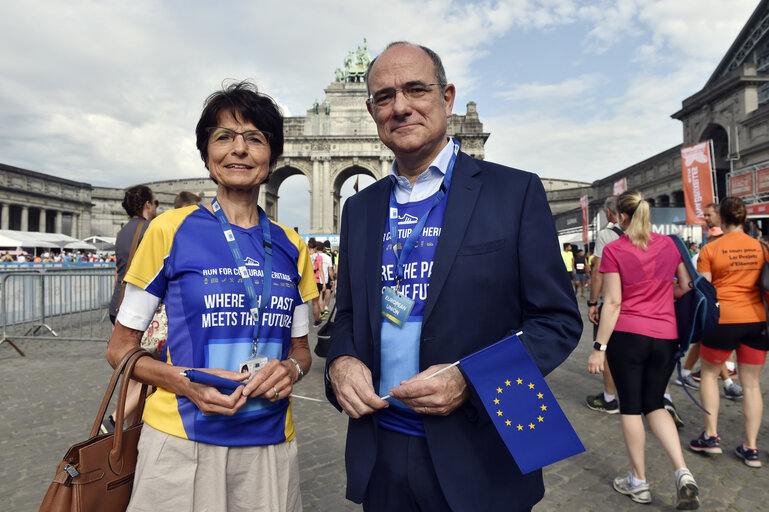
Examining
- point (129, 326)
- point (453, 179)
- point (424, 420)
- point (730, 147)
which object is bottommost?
point (424, 420)

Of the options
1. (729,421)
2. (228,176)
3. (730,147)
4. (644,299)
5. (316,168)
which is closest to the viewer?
(228,176)

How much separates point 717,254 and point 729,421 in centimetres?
181

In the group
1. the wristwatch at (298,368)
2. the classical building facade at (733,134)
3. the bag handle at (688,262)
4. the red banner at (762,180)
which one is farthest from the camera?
the classical building facade at (733,134)

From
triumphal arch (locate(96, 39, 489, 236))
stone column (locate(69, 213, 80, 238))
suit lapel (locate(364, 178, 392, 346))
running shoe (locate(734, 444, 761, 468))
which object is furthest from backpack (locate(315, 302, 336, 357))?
stone column (locate(69, 213, 80, 238))

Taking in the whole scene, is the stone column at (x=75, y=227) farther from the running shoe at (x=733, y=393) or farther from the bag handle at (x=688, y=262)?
the bag handle at (x=688, y=262)

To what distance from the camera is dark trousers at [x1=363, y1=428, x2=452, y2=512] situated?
1.45 metres

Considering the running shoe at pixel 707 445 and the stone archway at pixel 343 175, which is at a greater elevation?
the stone archway at pixel 343 175

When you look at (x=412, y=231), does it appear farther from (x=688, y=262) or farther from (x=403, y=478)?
(x=688, y=262)

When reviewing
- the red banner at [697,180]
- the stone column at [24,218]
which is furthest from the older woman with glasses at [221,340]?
the stone column at [24,218]

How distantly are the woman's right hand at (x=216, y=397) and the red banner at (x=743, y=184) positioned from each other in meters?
→ 20.8

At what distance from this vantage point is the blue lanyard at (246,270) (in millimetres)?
1693

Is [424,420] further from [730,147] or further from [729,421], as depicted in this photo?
[730,147]

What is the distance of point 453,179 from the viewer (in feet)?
5.30

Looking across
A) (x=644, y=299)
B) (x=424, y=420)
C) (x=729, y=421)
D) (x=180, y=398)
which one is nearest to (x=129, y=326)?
(x=180, y=398)
